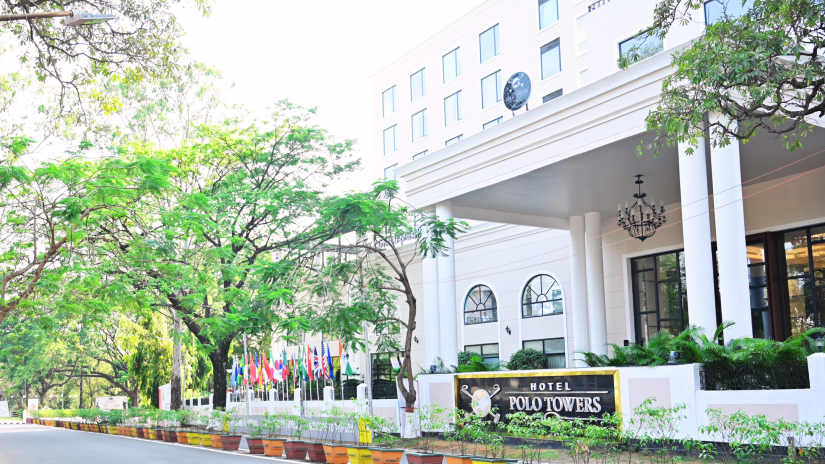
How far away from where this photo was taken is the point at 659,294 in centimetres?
2548

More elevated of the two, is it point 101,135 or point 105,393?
point 101,135

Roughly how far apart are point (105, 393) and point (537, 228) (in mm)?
59964

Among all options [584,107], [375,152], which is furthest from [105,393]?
[584,107]

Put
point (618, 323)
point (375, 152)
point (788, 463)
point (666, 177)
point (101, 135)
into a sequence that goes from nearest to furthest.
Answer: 1. point (788, 463)
2. point (101, 135)
3. point (666, 177)
4. point (618, 323)
5. point (375, 152)

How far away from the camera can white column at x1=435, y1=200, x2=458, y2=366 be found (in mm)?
21875

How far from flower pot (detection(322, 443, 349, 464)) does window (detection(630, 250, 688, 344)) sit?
12452 millimetres

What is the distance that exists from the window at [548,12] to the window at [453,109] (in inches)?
251

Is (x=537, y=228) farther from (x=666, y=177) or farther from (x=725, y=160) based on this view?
(x=725, y=160)

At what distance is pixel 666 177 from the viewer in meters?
21.6

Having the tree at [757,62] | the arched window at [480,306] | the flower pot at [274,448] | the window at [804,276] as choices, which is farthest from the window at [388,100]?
the tree at [757,62]

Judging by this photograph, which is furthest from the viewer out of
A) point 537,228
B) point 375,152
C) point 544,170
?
point 375,152

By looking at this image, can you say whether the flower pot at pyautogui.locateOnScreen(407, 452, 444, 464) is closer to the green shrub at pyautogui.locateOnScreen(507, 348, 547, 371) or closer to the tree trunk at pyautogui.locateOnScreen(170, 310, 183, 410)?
the green shrub at pyautogui.locateOnScreen(507, 348, 547, 371)

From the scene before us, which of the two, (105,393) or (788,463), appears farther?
(105,393)

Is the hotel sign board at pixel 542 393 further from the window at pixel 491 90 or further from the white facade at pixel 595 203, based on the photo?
the window at pixel 491 90
